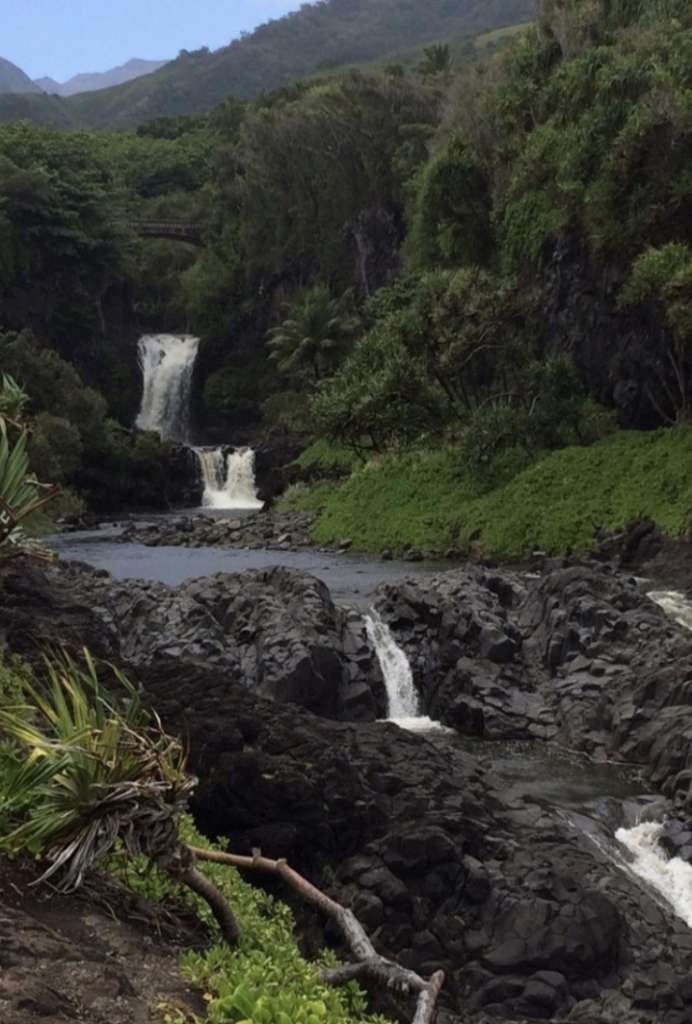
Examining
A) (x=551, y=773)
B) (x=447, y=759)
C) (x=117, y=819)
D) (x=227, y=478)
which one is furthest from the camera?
(x=227, y=478)

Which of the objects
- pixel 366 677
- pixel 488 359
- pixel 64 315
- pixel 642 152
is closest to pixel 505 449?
pixel 488 359

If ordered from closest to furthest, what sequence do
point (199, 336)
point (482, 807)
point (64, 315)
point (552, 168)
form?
point (482, 807), point (552, 168), point (64, 315), point (199, 336)

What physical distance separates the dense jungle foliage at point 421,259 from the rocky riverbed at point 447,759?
1681 centimetres

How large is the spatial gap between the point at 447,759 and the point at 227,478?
40.9 m

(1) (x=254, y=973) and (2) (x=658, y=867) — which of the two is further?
(2) (x=658, y=867)

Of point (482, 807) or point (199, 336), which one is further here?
point (199, 336)

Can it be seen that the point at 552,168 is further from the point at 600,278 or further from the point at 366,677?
the point at 366,677

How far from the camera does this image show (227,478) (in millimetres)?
55344

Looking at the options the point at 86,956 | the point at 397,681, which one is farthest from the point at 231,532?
the point at 86,956

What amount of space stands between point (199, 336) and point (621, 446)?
1511 inches

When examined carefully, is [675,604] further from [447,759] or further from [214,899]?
[214,899]

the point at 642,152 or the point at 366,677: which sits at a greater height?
the point at 642,152

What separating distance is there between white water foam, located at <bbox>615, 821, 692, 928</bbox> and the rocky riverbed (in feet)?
0.97

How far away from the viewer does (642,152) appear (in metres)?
38.0
